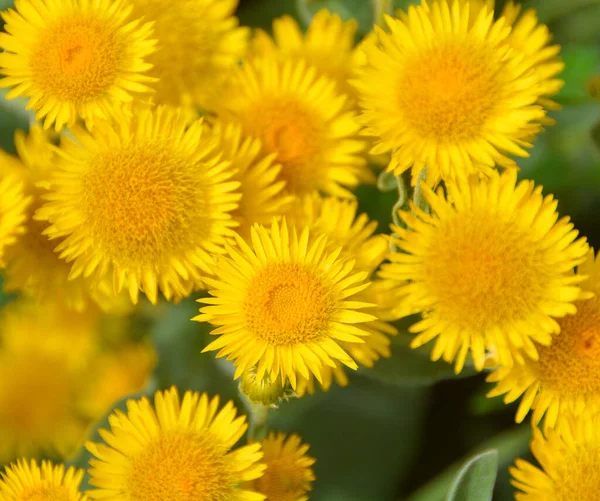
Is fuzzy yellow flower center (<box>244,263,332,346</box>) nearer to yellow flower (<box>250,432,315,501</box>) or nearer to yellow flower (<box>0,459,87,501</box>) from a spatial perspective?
yellow flower (<box>250,432,315,501</box>)

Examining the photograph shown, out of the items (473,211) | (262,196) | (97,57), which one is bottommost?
(473,211)

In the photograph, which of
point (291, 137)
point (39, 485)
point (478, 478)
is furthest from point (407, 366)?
point (39, 485)

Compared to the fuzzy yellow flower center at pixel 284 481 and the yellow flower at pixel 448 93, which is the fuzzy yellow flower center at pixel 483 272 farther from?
the fuzzy yellow flower center at pixel 284 481

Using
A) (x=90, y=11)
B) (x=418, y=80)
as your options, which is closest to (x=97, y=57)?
(x=90, y=11)

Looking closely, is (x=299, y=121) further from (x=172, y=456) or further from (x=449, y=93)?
(x=172, y=456)

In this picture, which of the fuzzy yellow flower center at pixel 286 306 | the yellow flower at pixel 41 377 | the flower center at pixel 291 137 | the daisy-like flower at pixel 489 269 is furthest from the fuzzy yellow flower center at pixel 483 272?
the yellow flower at pixel 41 377

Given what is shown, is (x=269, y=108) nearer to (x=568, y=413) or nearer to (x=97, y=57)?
(x=97, y=57)
